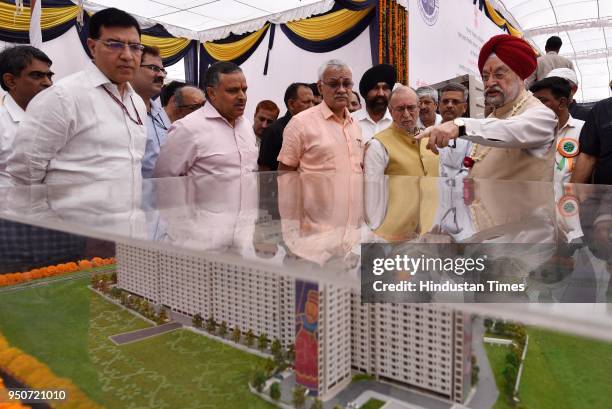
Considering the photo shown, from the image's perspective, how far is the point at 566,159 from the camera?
6.47ft

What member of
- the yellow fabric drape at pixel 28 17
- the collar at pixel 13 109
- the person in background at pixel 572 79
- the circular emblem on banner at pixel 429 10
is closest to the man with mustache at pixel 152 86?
the collar at pixel 13 109

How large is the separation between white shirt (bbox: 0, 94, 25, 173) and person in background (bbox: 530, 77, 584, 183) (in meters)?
2.00

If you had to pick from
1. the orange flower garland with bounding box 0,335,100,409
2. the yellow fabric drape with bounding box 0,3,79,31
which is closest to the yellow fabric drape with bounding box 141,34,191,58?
the yellow fabric drape with bounding box 0,3,79,31

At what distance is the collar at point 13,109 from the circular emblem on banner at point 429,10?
10.6ft

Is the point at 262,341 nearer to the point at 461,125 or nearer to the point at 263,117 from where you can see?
the point at 461,125

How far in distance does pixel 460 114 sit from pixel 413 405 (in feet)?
6.00

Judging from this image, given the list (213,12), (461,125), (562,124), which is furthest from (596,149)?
(213,12)

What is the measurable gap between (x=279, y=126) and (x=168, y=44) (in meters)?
5.16

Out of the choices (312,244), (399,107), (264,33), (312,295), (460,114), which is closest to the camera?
(312,244)

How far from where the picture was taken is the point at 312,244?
0.61 meters

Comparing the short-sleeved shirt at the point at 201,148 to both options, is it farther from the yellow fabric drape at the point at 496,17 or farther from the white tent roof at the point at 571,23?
the white tent roof at the point at 571,23

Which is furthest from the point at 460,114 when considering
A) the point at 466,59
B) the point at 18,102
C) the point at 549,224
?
the point at 466,59

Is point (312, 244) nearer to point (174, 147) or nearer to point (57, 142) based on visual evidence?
point (57, 142)

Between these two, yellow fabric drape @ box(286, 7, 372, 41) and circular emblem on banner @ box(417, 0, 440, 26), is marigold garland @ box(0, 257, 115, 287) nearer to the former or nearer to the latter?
circular emblem on banner @ box(417, 0, 440, 26)
